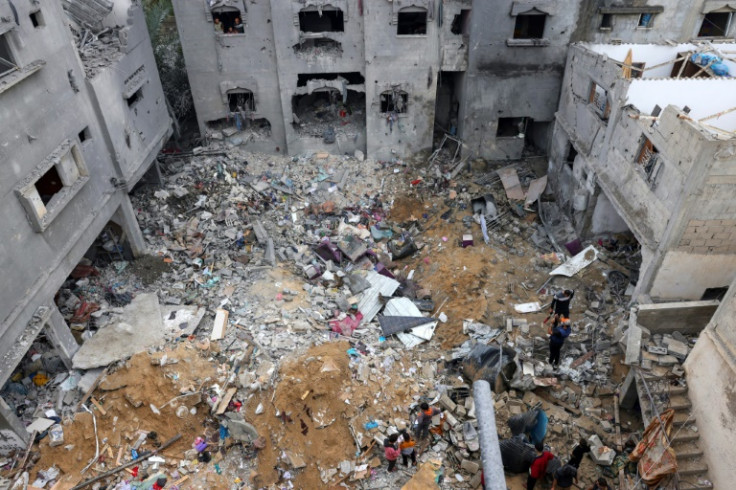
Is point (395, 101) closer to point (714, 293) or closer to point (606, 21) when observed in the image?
point (606, 21)

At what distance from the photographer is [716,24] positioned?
17.7 meters

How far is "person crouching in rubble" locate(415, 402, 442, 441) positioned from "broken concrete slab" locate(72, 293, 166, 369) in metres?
6.79

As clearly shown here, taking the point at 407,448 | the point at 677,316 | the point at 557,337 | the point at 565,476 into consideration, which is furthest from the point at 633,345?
the point at 407,448

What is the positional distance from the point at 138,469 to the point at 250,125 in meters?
14.7

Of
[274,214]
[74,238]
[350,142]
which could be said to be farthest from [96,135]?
[350,142]

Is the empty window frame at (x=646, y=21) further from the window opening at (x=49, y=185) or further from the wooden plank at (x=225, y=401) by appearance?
the window opening at (x=49, y=185)

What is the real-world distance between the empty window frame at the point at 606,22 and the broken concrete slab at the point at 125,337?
17633 mm

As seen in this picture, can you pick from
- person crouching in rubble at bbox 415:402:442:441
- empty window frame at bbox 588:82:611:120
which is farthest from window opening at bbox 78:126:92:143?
empty window frame at bbox 588:82:611:120

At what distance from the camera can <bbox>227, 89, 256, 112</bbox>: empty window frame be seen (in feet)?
66.9

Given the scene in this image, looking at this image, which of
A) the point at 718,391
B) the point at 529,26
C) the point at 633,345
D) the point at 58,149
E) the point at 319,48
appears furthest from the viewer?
the point at 319,48

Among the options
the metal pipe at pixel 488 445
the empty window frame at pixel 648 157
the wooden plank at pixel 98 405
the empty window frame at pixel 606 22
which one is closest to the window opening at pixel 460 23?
the empty window frame at pixel 606 22

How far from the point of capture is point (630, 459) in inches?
A: 392

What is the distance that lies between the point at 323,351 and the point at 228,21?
14.1 metres

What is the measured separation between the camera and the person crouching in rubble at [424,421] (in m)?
10.4
